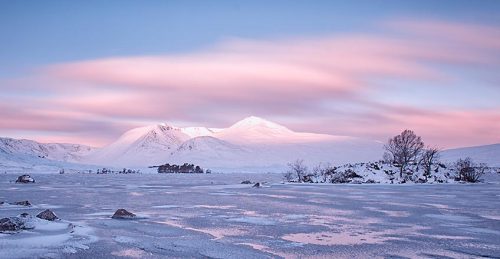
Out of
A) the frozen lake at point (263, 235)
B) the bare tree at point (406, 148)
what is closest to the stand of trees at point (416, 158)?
the bare tree at point (406, 148)

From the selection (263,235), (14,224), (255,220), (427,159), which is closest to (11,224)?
(14,224)

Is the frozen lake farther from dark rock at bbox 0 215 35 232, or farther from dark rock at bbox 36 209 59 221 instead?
dark rock at bbox 36 209 59 221

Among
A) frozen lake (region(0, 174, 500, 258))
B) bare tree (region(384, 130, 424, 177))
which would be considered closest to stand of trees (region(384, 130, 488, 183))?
bare tree (region(384, 130, 424, 177))

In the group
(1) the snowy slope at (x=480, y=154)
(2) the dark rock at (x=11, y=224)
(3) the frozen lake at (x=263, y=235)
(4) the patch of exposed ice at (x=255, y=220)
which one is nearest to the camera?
(3) the frozen lake at (x=263, y=235)

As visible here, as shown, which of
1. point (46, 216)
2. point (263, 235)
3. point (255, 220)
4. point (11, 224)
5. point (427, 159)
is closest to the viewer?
point (263, 235)

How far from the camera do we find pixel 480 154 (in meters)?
162

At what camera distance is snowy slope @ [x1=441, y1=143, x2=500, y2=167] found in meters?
151

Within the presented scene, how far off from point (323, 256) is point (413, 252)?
81.8 inches

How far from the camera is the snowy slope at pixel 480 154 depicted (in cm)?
15088

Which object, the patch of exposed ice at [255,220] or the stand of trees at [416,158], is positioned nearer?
the patch of exposed ice at [255,220]

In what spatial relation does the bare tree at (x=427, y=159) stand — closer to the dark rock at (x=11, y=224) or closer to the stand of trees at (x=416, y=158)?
the stand of trees at (x=416, y=158)

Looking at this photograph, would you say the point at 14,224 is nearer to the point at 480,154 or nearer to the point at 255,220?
the point at 255,220

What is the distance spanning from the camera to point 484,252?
1093 cm

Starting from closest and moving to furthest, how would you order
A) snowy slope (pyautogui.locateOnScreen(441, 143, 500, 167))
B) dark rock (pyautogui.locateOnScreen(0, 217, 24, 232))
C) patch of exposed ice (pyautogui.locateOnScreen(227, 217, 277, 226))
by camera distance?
dark rock (pyautogui.locateOnScreen(0, 217, 24, 232)) < patch of exposed ice (pyautogui.locateOnScreen(227, 217, 277, 226)) < snowy slope (pyautogui.locateOnScreen(441, 143, 500, 167))
